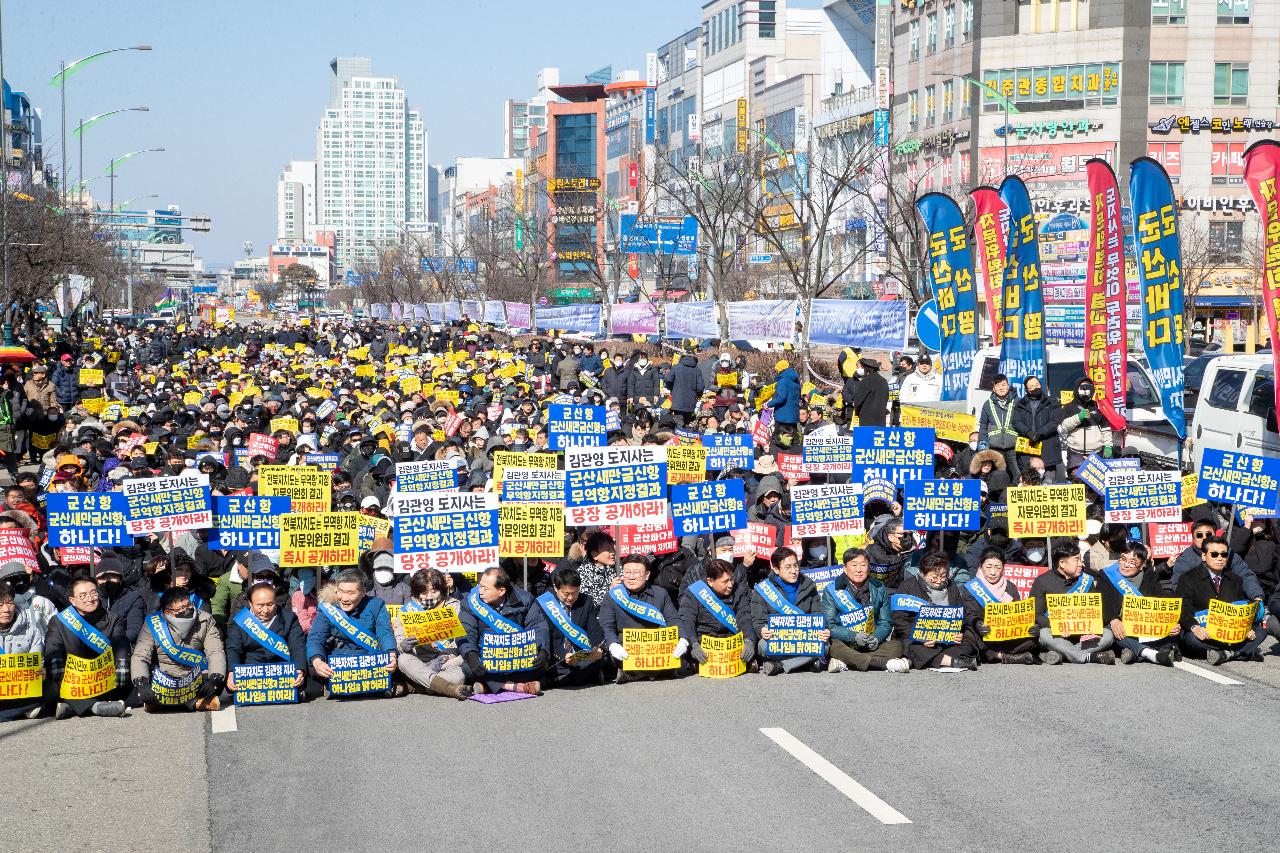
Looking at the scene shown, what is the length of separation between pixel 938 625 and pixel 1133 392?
9171 mm

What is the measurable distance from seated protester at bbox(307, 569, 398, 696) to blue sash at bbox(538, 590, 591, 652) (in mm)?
1093

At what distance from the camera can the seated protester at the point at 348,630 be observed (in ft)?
34.7

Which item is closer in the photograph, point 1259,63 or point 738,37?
point 1259,63

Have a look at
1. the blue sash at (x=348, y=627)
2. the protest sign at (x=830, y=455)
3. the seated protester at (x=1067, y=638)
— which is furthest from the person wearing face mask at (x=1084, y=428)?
the blue sash at (x=348, y=627)

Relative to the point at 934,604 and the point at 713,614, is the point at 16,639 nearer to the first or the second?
the point at 713,614

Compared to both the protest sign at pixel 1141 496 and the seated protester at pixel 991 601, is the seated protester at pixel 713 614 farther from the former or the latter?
the protest sign at pixel 1141 496

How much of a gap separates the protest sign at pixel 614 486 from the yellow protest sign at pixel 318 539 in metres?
1.74

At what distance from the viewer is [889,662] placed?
11414mm

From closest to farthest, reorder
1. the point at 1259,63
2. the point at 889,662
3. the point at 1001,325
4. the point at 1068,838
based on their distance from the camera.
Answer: the point at 1068,838 < the point at 889,662 < the point at 1001,325 < the point at 1259,63

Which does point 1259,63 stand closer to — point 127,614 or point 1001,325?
point 1001,325

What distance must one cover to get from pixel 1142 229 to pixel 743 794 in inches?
469

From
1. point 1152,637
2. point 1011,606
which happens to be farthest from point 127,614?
point 1152,637

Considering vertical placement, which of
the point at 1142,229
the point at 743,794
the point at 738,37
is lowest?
the point at 743,794

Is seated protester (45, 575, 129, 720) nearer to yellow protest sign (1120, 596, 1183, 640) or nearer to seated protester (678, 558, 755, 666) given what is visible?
seated protester (678, 558, 755, 666)
